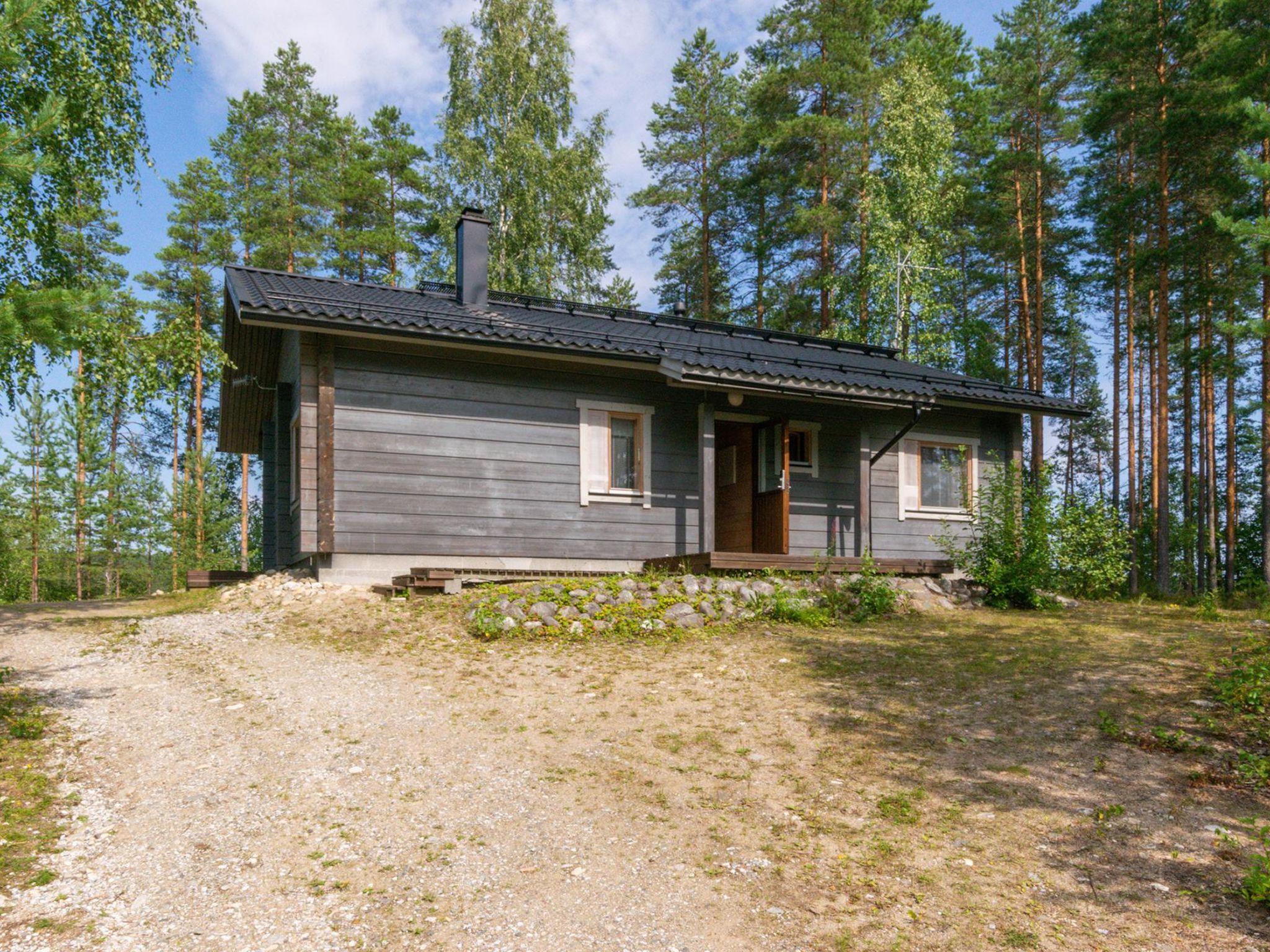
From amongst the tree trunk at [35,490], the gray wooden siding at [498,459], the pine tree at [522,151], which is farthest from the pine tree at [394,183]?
the gray wooden siding at [498,459]

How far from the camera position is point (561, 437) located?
11.6m

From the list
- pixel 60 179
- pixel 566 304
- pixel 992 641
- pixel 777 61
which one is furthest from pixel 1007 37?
pixel 60 179

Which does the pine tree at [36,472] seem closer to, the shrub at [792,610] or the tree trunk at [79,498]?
the tree trunk at [79,498]

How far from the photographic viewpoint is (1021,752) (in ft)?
17.4

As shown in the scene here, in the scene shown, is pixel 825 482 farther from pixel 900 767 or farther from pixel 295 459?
pixel 900 767

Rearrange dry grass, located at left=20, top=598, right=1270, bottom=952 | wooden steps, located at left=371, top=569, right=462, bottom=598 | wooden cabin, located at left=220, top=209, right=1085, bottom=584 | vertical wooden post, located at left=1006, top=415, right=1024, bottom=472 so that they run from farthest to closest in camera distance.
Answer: vertical wooden post, located at left=1006, top=415, right=1024, bottom=472 → wooden cabin, located at left=220, top=209, right=1085, bottom=584 → wooden steps, located at left=371, top=569, right=462, bottom=598 → dry grass, located at left=20, top=598, right=1270, bottom=952

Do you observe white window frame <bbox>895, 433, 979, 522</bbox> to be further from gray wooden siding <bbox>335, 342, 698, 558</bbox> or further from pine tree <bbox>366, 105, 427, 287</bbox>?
pine tree <bbox>366, 105, 427, 287</bbox>

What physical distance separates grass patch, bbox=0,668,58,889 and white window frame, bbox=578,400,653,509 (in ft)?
22.5

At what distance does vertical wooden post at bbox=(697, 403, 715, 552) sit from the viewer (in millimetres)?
11102

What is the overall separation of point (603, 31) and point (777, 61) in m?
6.27

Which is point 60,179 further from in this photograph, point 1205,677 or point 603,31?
point 603,31

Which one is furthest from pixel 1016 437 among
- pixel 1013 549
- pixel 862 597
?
pixel 862 597

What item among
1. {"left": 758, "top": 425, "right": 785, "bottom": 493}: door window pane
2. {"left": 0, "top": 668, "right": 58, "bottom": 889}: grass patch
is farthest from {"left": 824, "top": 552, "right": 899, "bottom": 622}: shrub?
{"left": 0, "top": 668, "right": 58, "bottom": 889}: grass patch

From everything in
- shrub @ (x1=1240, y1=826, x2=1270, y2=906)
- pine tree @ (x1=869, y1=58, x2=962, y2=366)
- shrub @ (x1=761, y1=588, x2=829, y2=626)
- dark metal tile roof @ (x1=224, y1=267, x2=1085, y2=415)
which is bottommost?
shrub @ (x1=1240, y1=826, x2=1270, y2=906)
